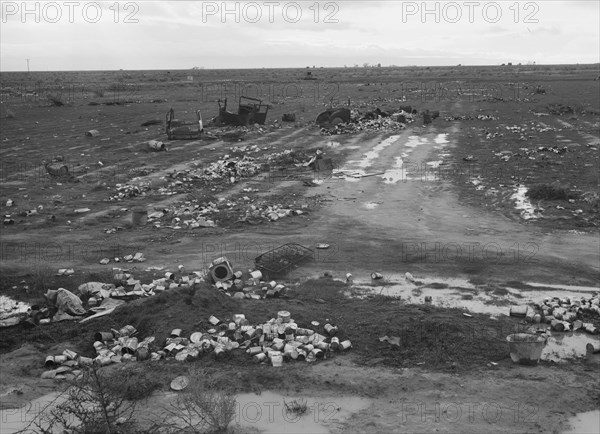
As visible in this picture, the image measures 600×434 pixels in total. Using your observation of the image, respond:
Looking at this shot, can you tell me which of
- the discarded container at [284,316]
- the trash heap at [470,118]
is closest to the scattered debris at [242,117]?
the trash heap at [470,118]

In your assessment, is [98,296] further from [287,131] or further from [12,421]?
[287,131]

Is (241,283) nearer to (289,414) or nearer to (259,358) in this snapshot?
(259,358)

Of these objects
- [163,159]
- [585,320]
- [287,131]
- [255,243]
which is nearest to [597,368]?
[585,320]

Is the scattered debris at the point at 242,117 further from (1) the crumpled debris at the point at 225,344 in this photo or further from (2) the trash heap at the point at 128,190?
(1) the crumpled debris at the point at 225,344

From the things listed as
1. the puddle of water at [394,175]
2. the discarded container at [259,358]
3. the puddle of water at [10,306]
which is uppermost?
the puddle of water at [394,175]

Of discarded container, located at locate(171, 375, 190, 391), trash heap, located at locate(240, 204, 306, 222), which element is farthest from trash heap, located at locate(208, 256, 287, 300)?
trash heap, located at locate(240, 204, 306, 222)

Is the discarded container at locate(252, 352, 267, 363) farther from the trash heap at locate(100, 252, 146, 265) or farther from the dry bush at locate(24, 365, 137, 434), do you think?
the trash heap at locate(100, 252, 146, 265)
